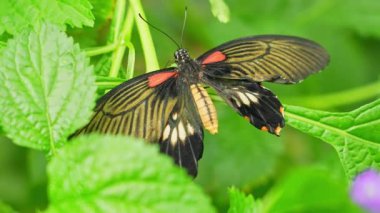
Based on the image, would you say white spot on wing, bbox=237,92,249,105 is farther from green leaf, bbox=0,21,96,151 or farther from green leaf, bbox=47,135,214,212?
green leaf, bbox=47,135,214,212

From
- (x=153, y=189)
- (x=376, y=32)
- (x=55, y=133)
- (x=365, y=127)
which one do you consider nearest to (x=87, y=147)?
(x=153, y=189)

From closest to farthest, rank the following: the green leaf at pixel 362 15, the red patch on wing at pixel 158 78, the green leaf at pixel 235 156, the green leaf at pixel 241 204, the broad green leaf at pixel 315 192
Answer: the broad green leaf at pixel 315 192
the green leaf at pixel 241 204
the red patch on wing at pixel 158 78
the green leaf at pixel 235 156
the green leaf at pixel 362 15

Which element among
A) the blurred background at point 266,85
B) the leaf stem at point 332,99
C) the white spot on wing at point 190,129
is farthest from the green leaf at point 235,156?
the white spot on wing at point 190,129

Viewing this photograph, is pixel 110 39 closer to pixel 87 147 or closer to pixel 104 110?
pixel 104 110

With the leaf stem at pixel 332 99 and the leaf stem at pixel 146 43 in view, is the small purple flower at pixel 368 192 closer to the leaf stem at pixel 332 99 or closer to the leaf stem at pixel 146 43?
the leaf stem at pixel 146 43

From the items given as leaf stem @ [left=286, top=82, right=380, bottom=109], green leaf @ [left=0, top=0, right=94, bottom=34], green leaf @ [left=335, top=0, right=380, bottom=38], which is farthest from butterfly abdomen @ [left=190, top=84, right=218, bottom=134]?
green leaf @ [left=335, top=0, right=380, bottom=38]

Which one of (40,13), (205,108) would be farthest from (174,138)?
(40,13)
